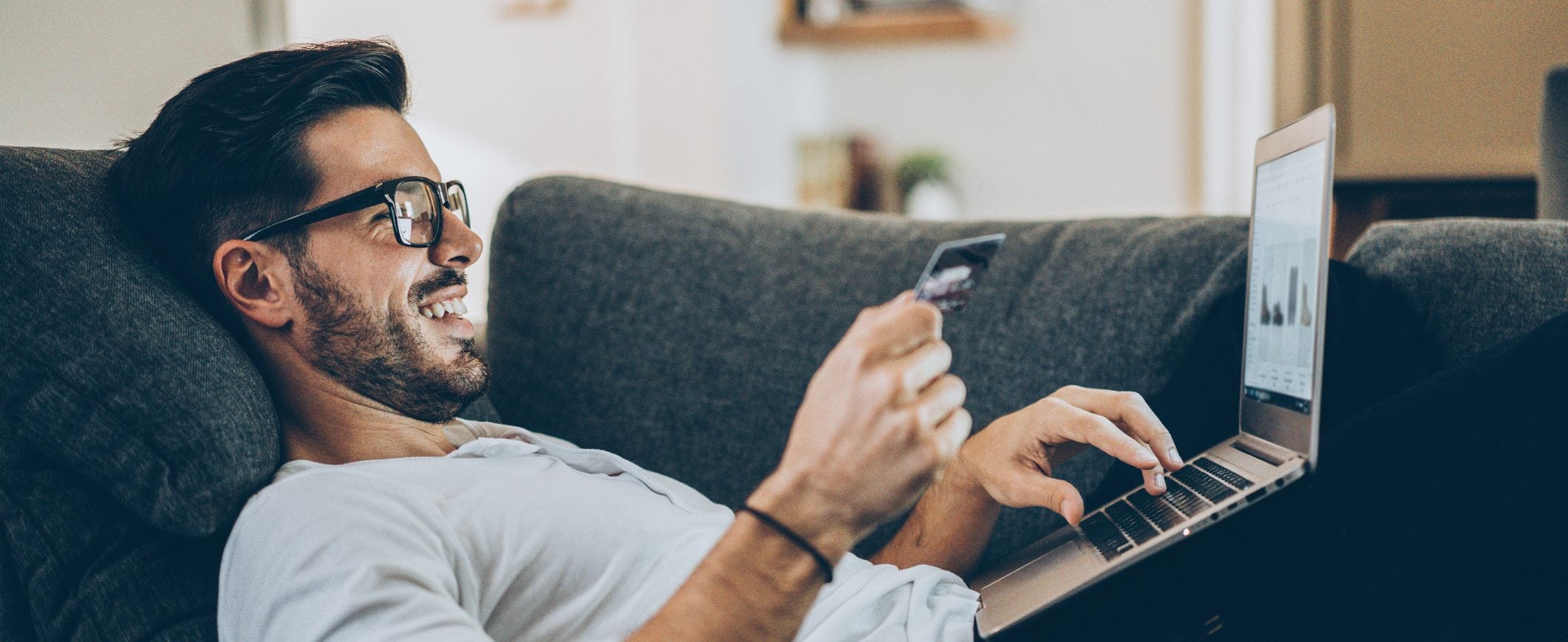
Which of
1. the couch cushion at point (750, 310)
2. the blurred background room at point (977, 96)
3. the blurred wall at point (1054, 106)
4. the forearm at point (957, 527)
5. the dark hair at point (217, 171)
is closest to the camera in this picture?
the dark hair at point (217, 171)

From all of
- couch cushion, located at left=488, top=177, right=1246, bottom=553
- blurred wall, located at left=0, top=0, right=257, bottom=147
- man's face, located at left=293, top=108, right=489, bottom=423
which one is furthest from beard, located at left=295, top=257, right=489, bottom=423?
couch cushion, located at left=488, top=177, right=1246, bottom=553

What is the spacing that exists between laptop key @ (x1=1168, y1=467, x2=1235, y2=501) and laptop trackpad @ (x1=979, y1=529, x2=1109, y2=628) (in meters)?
0.10

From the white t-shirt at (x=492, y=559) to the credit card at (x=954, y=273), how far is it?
0.85 ft

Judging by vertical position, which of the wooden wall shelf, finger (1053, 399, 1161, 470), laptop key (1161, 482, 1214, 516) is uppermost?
the wooden wall shelf

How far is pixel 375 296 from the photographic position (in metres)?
0.92

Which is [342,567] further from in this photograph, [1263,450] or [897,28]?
[897,28]

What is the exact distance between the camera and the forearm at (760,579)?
0.61 m

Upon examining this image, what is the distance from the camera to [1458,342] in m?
1.01

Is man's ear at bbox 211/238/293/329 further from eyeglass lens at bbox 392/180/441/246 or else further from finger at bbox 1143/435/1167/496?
finger at bbox 1143/435/1167/496

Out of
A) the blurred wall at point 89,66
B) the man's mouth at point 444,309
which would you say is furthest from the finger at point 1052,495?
the blurred wall at point 89,66

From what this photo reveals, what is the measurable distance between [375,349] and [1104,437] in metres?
0.64

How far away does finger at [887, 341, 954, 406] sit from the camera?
583 mm

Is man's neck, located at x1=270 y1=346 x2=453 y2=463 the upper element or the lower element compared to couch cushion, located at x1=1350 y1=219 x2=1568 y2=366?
lower

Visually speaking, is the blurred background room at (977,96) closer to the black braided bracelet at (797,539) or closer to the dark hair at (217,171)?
the dark hair at (217,171)
